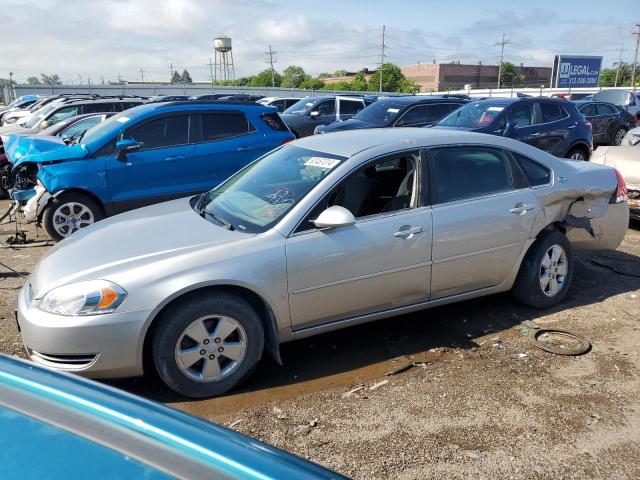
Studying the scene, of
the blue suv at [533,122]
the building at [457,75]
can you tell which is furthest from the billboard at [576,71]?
the blue suv at [533,122]

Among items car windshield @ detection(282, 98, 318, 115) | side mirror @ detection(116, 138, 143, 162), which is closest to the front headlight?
side mirror @ detection(116, 138, 143, 162)

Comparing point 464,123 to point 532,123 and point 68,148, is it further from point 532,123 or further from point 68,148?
point 68,148

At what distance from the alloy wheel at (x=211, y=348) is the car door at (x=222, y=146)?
4.59 meters

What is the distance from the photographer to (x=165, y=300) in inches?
132

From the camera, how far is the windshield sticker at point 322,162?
412 cm

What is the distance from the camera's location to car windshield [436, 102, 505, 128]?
10.3 m

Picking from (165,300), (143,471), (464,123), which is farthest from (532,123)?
(143,471)

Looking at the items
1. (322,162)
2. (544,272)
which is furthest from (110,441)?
(544,272)

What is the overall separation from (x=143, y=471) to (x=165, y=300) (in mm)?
2178

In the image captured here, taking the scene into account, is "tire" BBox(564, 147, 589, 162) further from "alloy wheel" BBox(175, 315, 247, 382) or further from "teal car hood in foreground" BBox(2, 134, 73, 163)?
"alloy wheel" BBox(175, 315, 247, 382)

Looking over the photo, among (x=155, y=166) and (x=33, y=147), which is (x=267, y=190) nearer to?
(x=155, y=166)

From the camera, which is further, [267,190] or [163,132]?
[163,132]

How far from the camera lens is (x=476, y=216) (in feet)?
14.3

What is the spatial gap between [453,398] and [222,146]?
216 inches
